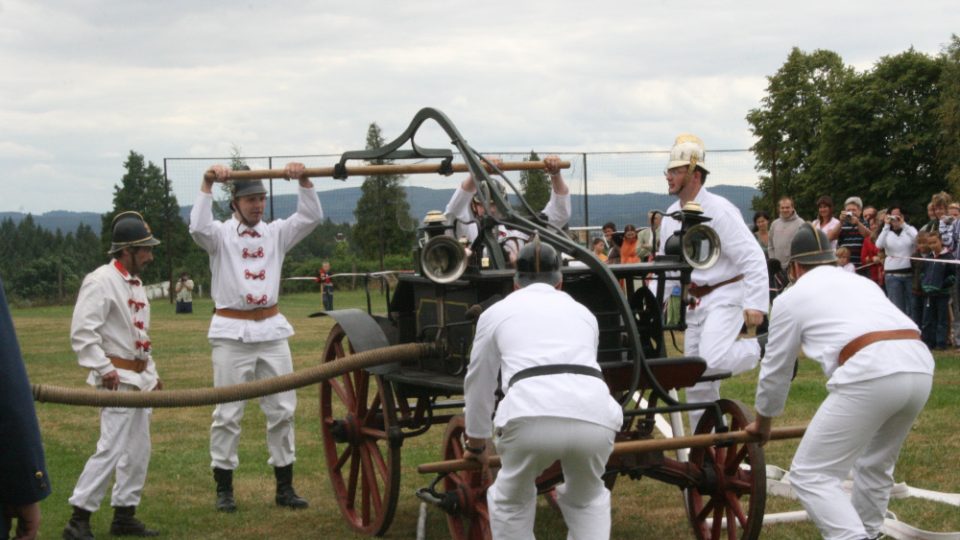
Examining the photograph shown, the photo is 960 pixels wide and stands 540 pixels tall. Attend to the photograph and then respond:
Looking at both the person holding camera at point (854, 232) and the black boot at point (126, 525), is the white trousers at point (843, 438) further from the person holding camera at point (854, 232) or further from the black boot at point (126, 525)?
the person holding camera at point (854, 232)

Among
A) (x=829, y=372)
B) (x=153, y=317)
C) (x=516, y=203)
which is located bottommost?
(x=153, y=317)

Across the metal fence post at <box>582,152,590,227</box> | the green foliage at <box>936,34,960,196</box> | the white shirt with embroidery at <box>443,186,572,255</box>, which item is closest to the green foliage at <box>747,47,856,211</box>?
the green foliage at <box>936,34,960,196</box>

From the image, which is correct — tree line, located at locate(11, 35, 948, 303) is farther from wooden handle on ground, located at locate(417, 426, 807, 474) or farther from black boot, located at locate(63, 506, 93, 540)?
wooden handle on ground, located at locate(417, 426, 807, 474)

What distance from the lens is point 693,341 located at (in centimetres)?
745

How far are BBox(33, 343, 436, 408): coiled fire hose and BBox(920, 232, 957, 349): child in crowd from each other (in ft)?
33.9

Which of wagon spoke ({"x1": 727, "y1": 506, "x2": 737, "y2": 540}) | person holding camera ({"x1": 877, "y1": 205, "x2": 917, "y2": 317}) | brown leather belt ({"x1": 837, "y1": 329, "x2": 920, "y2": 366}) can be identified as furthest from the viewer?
person holding camera ({"x1": 877, "y1": 205, "x2": 917, "y2": 317})

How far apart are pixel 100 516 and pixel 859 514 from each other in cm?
486

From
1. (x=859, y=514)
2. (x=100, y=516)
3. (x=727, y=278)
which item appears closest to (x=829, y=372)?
(x=859, y=514)

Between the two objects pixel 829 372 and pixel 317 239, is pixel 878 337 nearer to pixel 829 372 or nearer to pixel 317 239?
pixel 829 372

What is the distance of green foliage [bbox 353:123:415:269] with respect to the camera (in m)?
36.8

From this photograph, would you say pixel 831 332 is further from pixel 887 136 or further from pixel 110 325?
pixel 887 136

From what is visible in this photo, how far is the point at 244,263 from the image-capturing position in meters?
8.20

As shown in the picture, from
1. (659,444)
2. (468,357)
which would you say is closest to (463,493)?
(468,357)

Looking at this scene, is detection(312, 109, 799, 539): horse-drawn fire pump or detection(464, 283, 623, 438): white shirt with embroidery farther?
detection(312, 109, 799, 539): horse-drawn fire pump
